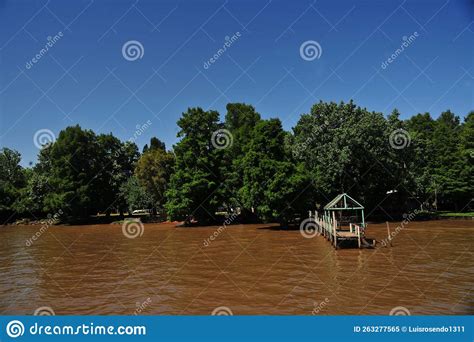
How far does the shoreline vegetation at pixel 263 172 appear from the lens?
43562mm

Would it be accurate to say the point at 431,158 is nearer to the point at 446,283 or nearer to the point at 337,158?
the point at 337,158

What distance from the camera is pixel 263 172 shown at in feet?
137

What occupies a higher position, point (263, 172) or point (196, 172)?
point (196, 172)

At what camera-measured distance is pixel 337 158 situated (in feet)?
148

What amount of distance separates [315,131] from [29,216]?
52.7m

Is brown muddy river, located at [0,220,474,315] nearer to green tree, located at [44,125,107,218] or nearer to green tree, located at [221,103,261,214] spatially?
green tree, located at [221,103,261,214]

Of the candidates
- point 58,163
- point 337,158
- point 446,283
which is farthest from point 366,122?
point 58,163

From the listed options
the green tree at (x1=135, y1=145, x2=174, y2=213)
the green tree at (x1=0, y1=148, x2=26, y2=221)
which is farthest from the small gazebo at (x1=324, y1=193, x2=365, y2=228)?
the green tree at (x1=0, y1=148, x2=26, y2=221)

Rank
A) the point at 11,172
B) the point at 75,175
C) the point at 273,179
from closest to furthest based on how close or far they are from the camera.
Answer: the point at 273,179 → the point at 75,175 → the point at 11,172

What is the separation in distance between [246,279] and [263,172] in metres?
25.0

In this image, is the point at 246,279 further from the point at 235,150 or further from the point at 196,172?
the point at 235,150

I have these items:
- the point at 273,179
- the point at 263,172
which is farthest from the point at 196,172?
the point at 273,179

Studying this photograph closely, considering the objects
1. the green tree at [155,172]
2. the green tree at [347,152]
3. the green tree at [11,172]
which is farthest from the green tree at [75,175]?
the green tree at [347,152]

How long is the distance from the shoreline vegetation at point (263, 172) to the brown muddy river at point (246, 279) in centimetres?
1579
